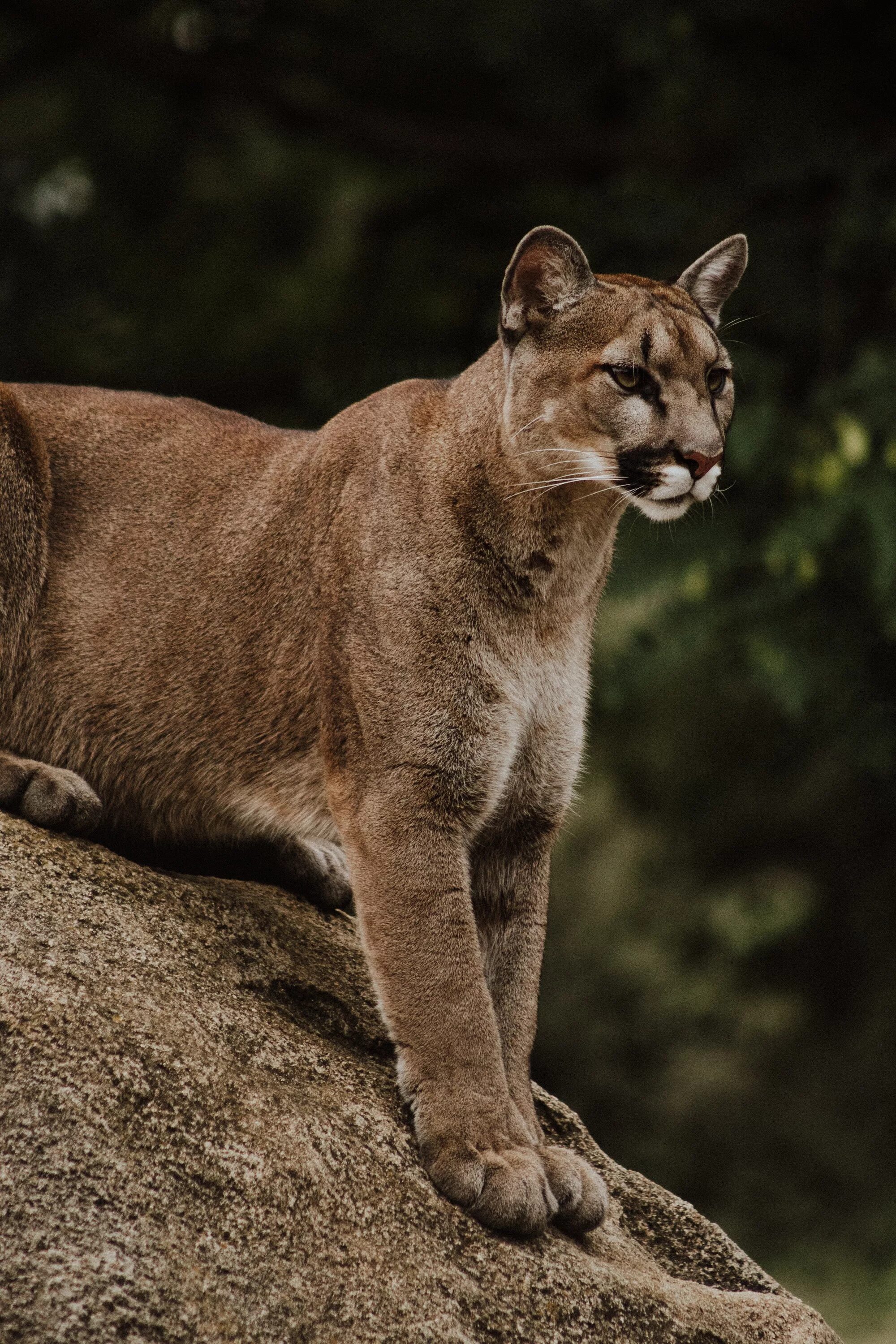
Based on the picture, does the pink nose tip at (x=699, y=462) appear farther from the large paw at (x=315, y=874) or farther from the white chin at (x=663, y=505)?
the large paw at (x=315, y=874)

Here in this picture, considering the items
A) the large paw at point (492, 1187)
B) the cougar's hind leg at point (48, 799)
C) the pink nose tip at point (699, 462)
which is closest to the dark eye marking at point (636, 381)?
the pink nose tip at point (699, 462)

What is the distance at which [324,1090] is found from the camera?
4.69m

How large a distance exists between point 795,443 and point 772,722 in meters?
6.97

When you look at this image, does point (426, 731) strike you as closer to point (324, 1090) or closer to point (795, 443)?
point (324, 1090)

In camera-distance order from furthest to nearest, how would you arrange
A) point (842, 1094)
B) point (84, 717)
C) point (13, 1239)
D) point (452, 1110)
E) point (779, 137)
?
point (842, 1094)
point (779, 137)
point (84, 717)
point (452, 1110)
point (13, 1239)

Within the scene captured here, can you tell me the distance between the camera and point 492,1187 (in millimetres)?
4527

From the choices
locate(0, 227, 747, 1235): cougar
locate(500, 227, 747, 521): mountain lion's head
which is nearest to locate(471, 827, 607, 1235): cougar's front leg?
locate(0, 227, 747, 1235): cougar

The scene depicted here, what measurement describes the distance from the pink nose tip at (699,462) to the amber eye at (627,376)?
0.92 ft

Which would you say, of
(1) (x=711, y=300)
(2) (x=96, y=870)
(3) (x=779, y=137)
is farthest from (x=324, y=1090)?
(3) (x=779, y=137)

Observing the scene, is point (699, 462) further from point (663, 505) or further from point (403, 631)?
point (403, 631)

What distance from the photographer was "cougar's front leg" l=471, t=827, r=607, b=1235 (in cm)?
519

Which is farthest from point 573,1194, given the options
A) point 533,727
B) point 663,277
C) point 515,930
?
point 663,277

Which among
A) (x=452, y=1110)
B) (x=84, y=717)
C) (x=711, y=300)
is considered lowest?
(x=452, y=1110)

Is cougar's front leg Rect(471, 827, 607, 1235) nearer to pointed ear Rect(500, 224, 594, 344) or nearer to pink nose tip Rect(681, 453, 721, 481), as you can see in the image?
pink nose tip Rect(681, 453, 721, 481)
